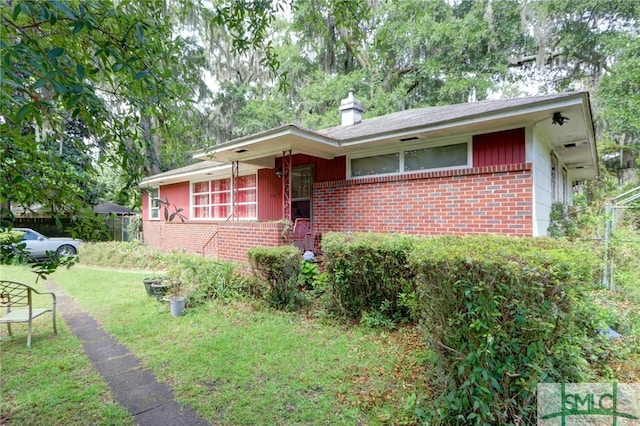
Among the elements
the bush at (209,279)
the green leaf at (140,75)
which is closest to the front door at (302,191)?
the bush at (209,279)

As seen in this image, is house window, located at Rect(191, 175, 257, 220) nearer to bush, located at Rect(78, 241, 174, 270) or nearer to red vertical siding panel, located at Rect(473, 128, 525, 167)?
bush, located at Rect(78, 241, 174, 270)

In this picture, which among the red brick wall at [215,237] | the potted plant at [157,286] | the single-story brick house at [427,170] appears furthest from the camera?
the red brick wall at [215,237]

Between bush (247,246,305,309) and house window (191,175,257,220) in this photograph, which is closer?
bush (247,246,305,309)

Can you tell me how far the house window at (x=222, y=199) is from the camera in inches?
420

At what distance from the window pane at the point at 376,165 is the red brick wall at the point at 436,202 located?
22 centimetres

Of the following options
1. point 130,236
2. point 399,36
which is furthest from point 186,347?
point 399,36

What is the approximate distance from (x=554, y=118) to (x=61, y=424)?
7259mm

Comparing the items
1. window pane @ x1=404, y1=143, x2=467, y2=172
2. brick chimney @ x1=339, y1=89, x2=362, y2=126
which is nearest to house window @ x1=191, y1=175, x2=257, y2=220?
brick chimney @ x1=339, y1=89, x2=362, y2=126

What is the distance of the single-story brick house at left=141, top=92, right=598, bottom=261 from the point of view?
5.39m

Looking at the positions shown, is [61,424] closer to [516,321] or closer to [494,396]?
[494,396]

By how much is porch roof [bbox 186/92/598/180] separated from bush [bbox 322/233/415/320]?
233cm

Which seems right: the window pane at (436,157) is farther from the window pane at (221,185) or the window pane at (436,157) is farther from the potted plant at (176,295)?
the window pane at (221,185)

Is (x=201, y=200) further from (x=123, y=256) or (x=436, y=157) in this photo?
(x=436, y=157)

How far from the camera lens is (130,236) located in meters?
15.0
